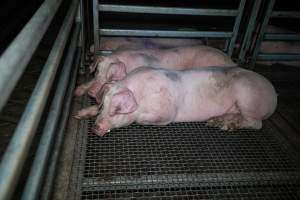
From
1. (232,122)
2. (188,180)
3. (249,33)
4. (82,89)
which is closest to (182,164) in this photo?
(188,180)

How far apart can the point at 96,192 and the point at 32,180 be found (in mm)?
888

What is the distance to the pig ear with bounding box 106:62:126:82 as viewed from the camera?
3180 mm

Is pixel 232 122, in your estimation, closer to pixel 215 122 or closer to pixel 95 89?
pixel 215 122

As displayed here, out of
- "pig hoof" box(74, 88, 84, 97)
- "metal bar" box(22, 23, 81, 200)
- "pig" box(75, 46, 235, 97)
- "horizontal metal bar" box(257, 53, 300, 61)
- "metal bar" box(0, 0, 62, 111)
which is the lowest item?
"pig hoof" box(74, 88, 84, 97)

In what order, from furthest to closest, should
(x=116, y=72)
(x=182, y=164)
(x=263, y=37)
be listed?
(x=263, y=37) → (x=116, y=72) → (x=182, y=164)

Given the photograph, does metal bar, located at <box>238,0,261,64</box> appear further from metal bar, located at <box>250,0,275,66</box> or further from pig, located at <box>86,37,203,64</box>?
pig, located at <box>86,37,203,64</box>

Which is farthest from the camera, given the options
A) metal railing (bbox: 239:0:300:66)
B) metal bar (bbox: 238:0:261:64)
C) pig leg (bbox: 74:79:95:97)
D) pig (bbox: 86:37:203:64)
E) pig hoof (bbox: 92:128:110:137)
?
pig (bbox: 86:37:203:64)

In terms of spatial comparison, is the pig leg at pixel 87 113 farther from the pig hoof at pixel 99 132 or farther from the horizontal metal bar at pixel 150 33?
the horizontal metal bar at pixel 150 33

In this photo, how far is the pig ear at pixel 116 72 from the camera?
318 cm

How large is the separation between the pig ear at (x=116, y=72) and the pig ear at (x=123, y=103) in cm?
54

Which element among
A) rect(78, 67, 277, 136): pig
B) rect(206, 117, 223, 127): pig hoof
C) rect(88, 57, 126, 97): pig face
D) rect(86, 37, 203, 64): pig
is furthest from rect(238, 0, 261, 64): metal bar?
rect(88, 57, 126, 97): pig face

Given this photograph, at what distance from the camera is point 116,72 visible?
3193mm

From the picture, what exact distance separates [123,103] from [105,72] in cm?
74

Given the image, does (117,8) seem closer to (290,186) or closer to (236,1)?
(290,186)
